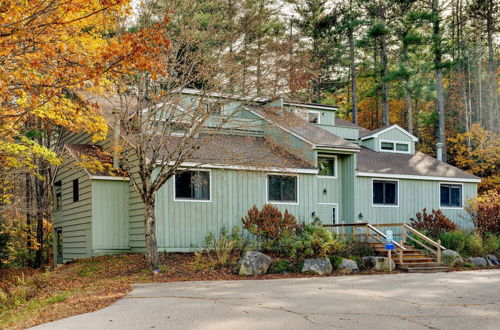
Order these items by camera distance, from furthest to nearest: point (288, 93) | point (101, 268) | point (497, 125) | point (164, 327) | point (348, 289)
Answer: point (497, 125) < point (101, 268) < point (288, 93) < point (348, 289) < point (164, 327)

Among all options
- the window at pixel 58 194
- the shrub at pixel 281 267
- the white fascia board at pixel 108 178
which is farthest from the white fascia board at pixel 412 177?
the window at pixel 58 194

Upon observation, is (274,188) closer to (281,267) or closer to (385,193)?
(281,267)

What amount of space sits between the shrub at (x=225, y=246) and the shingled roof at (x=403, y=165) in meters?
7.62

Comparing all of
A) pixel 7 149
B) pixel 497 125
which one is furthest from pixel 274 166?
pixel 497 125

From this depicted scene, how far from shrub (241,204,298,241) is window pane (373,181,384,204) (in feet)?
20.7

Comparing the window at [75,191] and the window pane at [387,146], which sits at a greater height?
the window pane at [387,146]

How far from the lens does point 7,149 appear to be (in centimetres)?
1592

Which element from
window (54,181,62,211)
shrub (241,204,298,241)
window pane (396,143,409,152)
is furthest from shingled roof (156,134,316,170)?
window pane (396,143,409,152)

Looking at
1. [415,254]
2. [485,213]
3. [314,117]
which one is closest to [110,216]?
[415,254]

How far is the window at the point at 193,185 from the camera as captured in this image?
1897 centimetres

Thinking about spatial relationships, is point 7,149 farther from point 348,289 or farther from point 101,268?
point 348,289

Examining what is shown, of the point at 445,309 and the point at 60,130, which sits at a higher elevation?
the point at 60,130

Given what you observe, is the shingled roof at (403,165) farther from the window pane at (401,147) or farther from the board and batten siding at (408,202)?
the window pane at (401,147)

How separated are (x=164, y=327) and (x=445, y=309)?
487 centimetres
